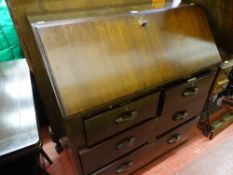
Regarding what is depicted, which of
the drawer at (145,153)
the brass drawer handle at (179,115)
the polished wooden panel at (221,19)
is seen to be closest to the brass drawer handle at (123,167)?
the drawer at (145,153)

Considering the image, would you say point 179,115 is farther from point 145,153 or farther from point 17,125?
point 17,125

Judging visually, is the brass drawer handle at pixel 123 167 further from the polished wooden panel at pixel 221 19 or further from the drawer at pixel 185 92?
the polished wooden panel at pixel 221 19

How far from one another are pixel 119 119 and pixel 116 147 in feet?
0.68

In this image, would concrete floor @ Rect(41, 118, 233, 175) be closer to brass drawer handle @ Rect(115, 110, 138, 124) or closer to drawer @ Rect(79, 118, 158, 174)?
drawer @ Rect(79, 118, 158, 174)

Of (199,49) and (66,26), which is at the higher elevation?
(66,26)

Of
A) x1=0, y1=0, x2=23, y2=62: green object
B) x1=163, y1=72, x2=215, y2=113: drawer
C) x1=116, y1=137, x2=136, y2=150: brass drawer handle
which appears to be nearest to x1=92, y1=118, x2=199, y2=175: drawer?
x1=116, y1=137, x2=136, y2=150: brass drawer handle

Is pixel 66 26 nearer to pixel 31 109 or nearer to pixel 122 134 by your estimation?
pixel 31 109

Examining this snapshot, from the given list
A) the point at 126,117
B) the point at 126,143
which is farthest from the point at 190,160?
the point at 126,117

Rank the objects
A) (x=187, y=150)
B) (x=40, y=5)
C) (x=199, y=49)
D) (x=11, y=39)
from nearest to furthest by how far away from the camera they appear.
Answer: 1. (x=40, y=5)
2. (x=199, y=49)
3. (x=11, y=39)
4. (x=187, y=150)

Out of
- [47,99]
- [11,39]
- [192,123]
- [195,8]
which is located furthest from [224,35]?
[11,39]

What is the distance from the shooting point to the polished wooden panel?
102 cm

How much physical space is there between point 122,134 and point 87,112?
0.28 metres

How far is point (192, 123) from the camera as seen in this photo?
1277 millimetres

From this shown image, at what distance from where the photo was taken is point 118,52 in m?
0.77
